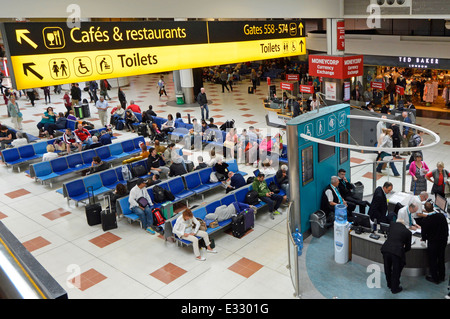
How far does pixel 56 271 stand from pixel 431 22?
765 inches

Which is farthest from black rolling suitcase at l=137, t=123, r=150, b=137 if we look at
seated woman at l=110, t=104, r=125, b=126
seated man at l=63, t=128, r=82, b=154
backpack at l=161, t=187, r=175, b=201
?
backpack at l=161, t=187, r=175, b=201

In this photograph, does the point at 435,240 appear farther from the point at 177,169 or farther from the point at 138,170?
the point at 138,170

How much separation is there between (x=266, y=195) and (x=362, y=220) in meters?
2.75

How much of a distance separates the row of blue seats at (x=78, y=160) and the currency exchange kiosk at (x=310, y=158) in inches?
290

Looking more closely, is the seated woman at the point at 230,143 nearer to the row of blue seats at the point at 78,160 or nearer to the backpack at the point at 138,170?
the row of blue seats at the point at 78,160

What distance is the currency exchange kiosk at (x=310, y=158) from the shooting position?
838cm

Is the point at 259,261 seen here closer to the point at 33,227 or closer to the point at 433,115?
the point at 33,227

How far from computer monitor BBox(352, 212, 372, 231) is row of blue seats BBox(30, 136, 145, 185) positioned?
8.60 meters

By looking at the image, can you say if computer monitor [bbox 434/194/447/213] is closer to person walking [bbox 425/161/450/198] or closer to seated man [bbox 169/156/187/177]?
person walking [bbox 425/161/450/198]

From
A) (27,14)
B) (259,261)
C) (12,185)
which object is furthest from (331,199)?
(12,185)

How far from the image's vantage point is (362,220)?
308 inches

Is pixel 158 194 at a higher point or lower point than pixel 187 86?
lower

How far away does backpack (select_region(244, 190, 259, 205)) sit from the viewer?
984 cm

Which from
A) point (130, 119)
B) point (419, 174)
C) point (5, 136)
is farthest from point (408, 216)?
point (5, 136)
